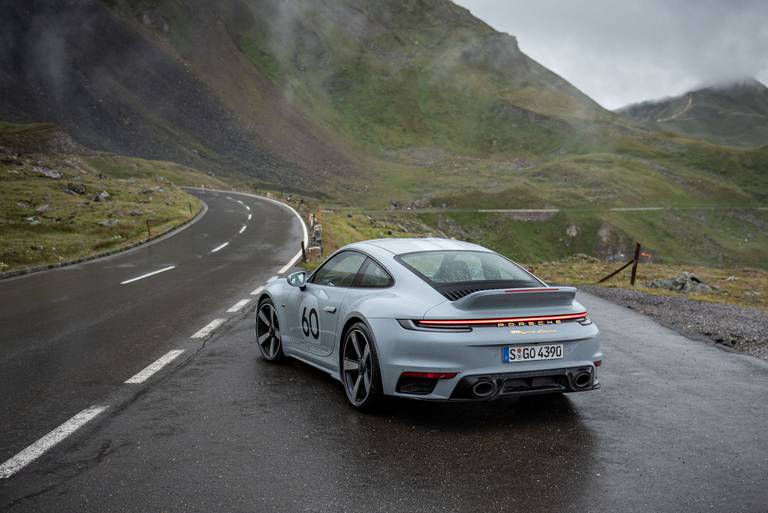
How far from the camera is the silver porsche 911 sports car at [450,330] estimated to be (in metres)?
5.12

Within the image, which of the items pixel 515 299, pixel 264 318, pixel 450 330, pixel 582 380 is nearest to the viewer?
pixel 450 330

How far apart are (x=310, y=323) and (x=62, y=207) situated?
32775 millimetres

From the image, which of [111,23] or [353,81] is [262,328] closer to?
[111,23]

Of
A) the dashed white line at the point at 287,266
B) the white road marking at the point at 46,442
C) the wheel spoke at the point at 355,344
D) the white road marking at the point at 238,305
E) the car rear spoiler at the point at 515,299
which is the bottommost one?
the dashed white line at the point at 287,266

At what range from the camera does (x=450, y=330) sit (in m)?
5.15

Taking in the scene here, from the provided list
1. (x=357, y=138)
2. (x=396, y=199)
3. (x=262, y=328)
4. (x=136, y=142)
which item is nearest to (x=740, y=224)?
(x=396, y=199)

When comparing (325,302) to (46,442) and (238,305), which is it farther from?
(238,305)

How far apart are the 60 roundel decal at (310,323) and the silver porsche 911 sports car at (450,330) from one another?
10 centimetres

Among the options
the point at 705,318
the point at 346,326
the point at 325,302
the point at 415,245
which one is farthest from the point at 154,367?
the point at 705,318

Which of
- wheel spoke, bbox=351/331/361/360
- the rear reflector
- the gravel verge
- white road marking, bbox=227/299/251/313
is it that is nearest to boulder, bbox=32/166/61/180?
white road marking, bbox=227/299/251/313

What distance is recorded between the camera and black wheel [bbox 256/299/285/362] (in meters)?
7.44

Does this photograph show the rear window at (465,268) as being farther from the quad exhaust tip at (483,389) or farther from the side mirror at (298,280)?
the side mirror at (298,280)

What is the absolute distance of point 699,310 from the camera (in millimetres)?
12461

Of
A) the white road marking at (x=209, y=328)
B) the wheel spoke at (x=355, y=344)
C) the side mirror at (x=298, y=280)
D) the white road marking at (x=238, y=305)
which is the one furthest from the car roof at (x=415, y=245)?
the white road marking at (x=238, y=305)
